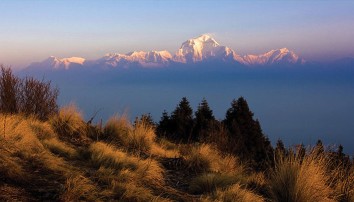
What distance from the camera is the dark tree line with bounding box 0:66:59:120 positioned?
463 inches

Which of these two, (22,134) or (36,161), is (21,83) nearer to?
(22,134)

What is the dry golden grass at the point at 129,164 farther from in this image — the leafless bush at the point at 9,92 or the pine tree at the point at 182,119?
the pine tree at the point at 182,119

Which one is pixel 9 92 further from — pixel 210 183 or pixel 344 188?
pixel 344 188

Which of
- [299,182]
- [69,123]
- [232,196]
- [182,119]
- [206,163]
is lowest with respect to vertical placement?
[182,119]

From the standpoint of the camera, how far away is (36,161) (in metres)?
6.29

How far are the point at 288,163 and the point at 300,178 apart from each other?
→ 440 mm

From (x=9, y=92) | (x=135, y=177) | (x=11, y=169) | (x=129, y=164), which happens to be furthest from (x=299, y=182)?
(x=9, y=92)

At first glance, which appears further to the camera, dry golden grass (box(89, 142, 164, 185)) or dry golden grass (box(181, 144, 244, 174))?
dry golden grass (box(181, 144, 244, 174))

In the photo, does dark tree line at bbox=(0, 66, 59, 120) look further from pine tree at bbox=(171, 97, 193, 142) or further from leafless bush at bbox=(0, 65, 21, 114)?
pine tree at bbox=(171, 97, 193, 142)

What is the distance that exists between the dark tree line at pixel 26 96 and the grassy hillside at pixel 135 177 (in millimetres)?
3076

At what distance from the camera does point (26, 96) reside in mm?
12312

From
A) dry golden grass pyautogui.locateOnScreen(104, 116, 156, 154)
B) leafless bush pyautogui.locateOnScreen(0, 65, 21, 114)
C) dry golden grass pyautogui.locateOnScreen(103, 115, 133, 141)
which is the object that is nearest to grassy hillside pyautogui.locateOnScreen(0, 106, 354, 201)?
dry golden grass pyautogui.locateOnScreen(104, 116, 156, 154)

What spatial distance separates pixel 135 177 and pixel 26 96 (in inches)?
286

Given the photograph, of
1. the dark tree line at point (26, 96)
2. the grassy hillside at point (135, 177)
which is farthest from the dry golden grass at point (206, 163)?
the dark tree line at point (26, 96)
